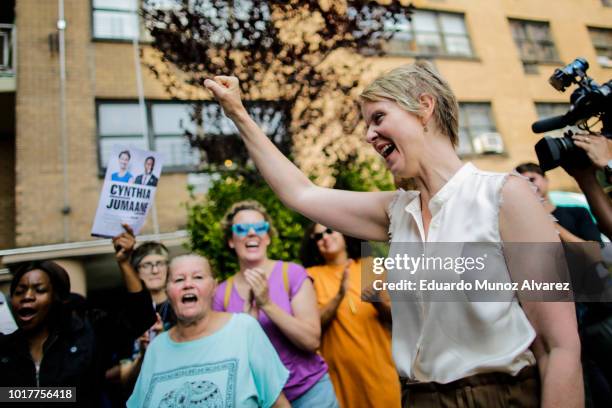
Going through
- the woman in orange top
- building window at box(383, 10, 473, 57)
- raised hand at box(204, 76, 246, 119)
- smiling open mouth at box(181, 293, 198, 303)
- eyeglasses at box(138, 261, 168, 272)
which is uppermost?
building window at box(383, 10, 473, 57)

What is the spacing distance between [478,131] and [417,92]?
10.7 meters

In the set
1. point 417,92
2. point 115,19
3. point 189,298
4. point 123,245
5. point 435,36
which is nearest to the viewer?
point 417,92

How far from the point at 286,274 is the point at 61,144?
6768 millimetres

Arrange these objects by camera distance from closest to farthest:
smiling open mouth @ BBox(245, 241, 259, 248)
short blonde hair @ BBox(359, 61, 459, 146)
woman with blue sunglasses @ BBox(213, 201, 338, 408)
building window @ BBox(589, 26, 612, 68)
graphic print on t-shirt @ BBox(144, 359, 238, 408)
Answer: short blonde hair @ BBox(359, 61, 459, 146), graphic print on t-shirt @ BBox(144, 359, 238, 408), woman with blue sunglasses @ BBox(213, 201, 338, 408), smiling open mouth @ BBox(245, 241, 259, 248), building window @ BBox(589, 26, 612, 68)

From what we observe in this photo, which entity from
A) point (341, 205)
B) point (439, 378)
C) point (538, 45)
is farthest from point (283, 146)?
point (538, 45)

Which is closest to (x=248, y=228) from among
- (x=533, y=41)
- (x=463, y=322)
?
(x=463, y=322)

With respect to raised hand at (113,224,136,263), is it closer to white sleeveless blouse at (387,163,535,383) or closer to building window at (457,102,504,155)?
white sleeveless blouse at (387,163,535,383)

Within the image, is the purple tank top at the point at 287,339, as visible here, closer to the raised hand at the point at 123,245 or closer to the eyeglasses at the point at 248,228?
the eyeglasses at the point at 248,228

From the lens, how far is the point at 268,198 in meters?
5.05

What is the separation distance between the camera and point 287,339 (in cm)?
250

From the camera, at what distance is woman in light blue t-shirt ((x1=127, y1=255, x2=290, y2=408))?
6.34 ft

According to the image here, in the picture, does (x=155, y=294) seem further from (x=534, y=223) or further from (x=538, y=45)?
(x=538, y=45)

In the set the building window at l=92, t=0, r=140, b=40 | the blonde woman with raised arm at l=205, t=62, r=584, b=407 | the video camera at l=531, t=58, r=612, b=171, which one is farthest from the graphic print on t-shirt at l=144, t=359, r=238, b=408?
the building window at l=92, t=0, r=140, b=40

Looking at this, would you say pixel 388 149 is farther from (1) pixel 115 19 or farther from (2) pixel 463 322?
(1) pixel 115 19
